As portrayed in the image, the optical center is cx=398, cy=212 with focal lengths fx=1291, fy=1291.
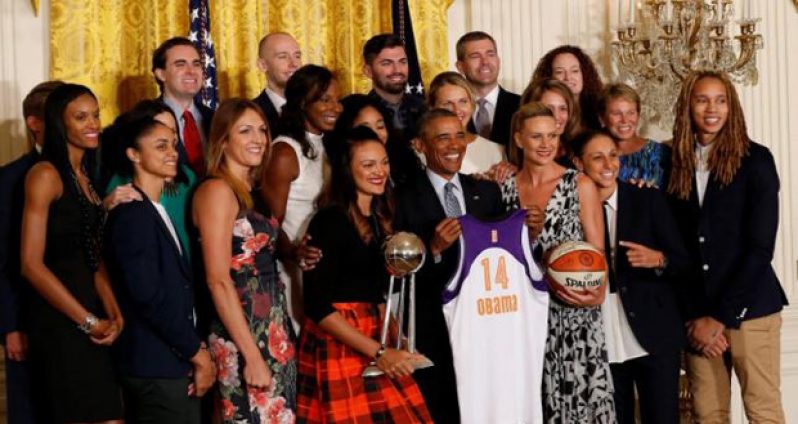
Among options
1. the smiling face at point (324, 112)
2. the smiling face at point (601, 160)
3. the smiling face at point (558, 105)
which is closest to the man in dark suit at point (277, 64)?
the smiling face at point (324, 112)

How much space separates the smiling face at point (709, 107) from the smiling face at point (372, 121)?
122 centimetres

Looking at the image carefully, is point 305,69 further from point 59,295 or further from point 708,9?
point 708,9

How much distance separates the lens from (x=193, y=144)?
5.03 meters

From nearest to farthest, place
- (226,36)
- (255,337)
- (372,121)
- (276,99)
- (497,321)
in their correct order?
(255,337), (497,321), (372,121), (276,99), (226,36)

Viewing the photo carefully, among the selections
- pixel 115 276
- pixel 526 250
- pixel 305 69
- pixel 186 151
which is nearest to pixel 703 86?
pixel 526 250

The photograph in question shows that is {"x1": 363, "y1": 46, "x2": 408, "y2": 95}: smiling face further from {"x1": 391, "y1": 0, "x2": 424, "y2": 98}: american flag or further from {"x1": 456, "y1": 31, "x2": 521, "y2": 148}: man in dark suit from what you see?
{"x1": 391, "y1": 0, "x2": 424, "y2": 98}: american flag

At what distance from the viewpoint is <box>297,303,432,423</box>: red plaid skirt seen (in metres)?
4.29

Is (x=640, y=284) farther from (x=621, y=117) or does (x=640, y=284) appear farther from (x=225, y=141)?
(x=225, y=141)

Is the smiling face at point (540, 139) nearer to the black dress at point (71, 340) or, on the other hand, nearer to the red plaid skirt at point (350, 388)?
the red plaid skirt at point (350, 388)

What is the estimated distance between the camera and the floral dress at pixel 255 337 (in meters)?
4.16

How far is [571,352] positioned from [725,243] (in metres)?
0.79

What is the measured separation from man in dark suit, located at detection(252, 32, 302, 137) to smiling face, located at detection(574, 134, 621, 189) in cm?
130

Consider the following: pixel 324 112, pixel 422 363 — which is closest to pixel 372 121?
pixel 324 112

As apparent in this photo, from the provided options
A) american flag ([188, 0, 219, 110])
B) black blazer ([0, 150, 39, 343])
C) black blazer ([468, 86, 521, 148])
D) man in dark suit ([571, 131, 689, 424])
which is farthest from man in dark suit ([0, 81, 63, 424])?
man in dark suit ([571, 131, 689, 424])
